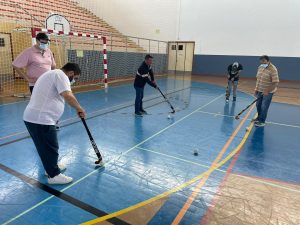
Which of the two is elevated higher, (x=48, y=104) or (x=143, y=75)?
(x=143, y=75)

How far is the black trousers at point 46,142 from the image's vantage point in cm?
288

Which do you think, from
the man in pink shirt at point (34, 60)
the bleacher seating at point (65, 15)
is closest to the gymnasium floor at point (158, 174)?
the man in pink shirt at point (34, 60)

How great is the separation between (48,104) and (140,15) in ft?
60.6

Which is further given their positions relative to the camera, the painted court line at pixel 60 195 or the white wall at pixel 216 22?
the white wall at pixel 216 22

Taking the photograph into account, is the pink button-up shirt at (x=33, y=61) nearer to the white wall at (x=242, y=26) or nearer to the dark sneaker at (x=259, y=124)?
the dark sneaker at (x=259, y=124)

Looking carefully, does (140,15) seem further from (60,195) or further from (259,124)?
(60,195)

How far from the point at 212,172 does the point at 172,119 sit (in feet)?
9.79

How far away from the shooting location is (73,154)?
423cm

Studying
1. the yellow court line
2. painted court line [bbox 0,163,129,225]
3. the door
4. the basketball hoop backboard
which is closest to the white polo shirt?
painted court line [bbox 0,163,129,225]

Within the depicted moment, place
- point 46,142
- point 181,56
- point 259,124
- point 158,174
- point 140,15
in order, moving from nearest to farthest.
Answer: point 46,142 → point 158,174 → point 259,124 → point 140,15 → point 181,56

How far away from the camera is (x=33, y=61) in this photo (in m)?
4.38

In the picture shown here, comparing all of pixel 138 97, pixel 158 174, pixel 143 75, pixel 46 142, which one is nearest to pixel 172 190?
pixel 158 174

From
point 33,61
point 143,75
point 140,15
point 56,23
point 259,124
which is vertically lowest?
point 259,124

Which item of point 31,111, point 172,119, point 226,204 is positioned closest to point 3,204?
point 31,111
